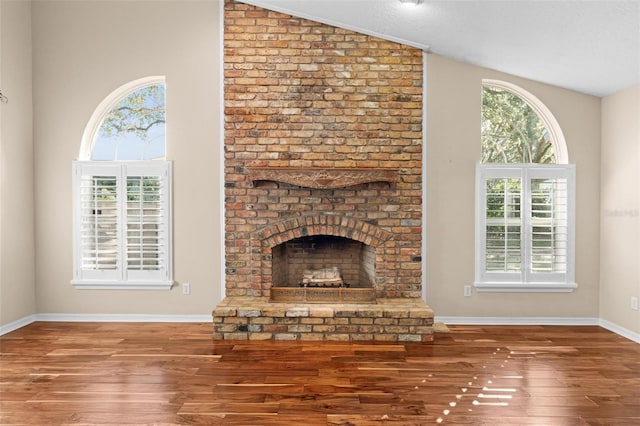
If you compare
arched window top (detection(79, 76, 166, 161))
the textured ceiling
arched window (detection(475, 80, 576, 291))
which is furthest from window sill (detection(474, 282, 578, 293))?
arched window top (detection(79, 76, 166, 161))

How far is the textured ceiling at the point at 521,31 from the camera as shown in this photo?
3.18 m

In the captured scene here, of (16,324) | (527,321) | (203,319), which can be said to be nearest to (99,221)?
(16,324)

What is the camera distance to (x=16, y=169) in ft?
14.4

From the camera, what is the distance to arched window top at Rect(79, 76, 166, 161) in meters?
4.68

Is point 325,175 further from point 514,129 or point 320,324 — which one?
point 514,129

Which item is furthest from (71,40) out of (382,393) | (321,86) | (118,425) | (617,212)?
(617,212)

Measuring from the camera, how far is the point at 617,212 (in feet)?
14.0

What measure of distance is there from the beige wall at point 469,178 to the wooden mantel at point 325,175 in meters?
0.69

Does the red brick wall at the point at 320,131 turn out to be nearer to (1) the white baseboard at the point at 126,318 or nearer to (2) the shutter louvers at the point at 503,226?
(1) the white baseboard at the point at 126,318

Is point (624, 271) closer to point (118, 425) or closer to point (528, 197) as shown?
point (528, 197)

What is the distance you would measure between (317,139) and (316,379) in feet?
8.14

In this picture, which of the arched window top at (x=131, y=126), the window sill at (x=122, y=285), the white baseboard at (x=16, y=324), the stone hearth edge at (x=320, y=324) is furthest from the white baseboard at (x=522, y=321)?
the white baseboard at (x=16, y=324)

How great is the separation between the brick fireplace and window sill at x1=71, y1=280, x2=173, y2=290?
0.78m

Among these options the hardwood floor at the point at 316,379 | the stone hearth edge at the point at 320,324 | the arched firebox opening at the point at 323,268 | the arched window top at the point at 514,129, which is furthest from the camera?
the arched window top at the point at 514,129
